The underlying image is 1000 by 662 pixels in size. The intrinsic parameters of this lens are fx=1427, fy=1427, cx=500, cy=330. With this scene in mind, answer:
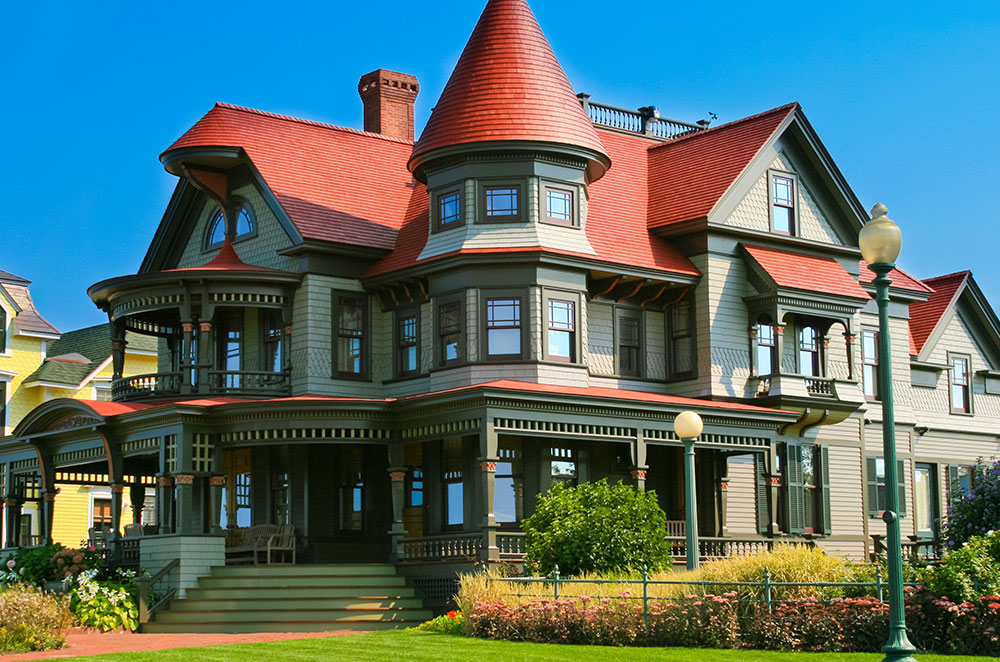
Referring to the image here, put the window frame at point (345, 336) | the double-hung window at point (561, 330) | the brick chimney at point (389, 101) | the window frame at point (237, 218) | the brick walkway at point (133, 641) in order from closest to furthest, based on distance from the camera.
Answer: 1. the brick walkway at point (133, 641)
2. the double-hung window at point (561, 330)
3. the window frame at point (345, 336)
4. the window frame at point (237, 218)
5. the brick chimney at point (389, 101)

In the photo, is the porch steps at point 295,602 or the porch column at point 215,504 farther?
the porch column at point 215,504

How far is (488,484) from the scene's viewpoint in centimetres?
2950

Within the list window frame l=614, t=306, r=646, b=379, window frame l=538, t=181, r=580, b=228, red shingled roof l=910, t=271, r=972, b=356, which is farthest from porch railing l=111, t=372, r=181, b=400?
red shingled roof l=910, t=271, r=972, b=356

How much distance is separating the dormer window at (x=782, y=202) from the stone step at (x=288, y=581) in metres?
15.0

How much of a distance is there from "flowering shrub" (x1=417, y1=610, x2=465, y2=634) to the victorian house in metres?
4.07

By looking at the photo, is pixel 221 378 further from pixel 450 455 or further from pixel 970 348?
pixel 970 348

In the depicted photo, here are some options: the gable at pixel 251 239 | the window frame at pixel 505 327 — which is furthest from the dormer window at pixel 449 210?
the gable at pixel 251 239

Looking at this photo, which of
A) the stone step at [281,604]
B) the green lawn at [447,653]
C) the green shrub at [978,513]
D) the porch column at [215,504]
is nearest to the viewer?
the green lawn at [447,653]

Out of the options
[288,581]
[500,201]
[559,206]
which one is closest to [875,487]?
[559,206]

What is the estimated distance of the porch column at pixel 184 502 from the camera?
3067 centimetres

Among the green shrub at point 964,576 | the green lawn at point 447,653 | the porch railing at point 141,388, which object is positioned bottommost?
the green lawn at point 447,653

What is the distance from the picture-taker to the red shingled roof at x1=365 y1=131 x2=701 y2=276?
35.2m

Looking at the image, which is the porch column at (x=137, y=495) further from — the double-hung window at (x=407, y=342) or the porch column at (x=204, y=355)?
the double-hung window at (x=407, y=342)

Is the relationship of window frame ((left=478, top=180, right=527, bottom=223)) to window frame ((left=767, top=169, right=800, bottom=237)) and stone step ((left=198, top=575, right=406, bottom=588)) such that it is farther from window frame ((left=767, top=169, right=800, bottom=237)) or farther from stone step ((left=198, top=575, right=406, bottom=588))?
stone step ((left=198, top=575, right=406, bottom=588))
